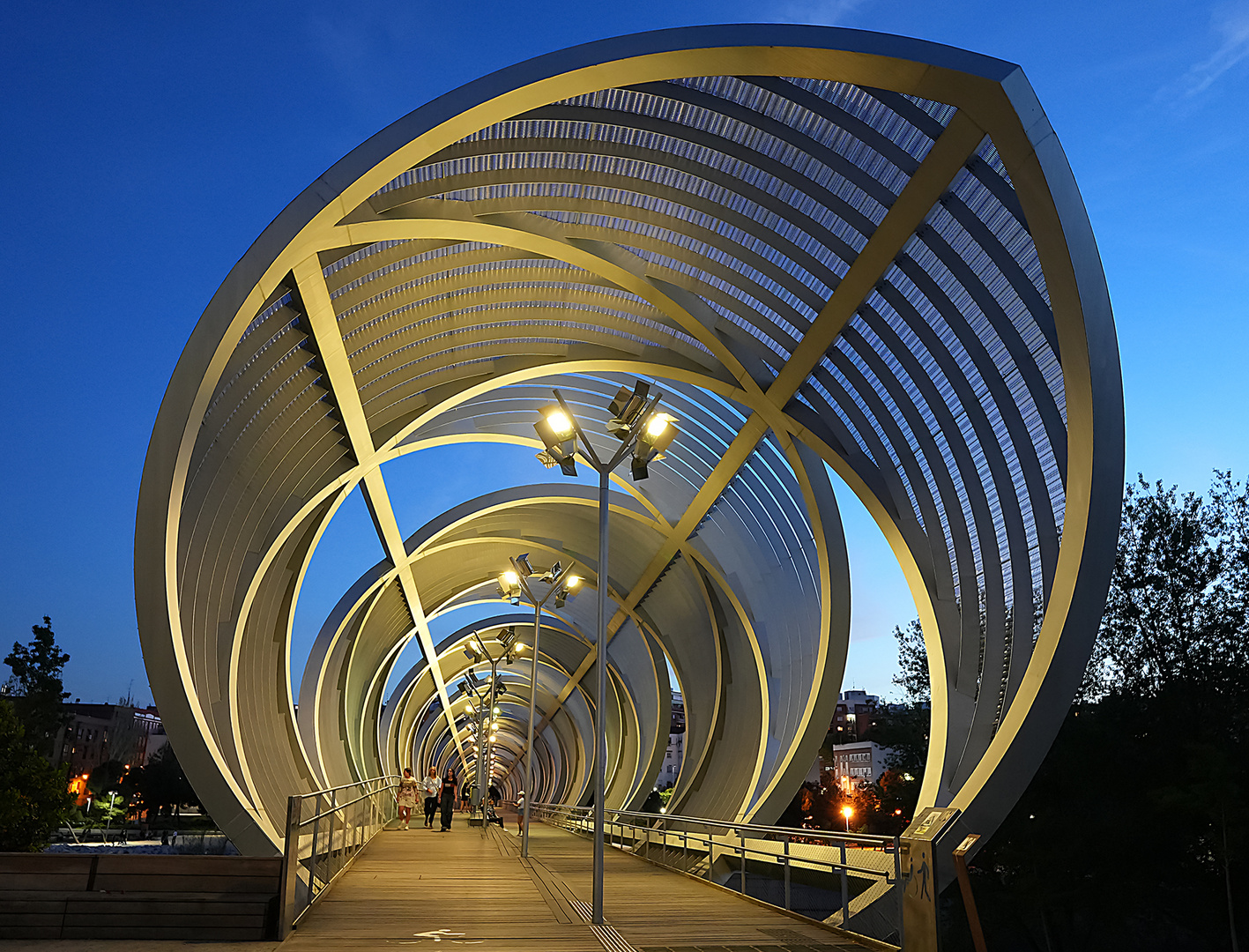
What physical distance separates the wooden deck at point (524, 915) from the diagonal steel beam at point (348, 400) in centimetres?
725

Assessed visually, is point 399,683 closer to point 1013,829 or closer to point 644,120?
point 1013,829

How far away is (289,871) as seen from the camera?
23.1 feet

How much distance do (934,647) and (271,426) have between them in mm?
10990

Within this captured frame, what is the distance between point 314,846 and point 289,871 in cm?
158

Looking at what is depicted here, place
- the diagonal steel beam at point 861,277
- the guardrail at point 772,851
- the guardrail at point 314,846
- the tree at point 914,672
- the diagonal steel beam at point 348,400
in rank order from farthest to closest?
the tree at point 914,672, the diagonal steel beam at point 348,400, the diagonal steel beam at point 861,277, the guardrail at point 772,851, the guardrail at point 314,846

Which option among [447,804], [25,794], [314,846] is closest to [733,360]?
[314,846]

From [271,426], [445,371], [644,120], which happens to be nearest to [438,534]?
[445,371]

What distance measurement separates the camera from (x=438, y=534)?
78.7 feet

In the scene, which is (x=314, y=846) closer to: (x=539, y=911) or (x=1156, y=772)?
(x=539, y=911)

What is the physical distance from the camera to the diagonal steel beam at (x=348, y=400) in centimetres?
1241

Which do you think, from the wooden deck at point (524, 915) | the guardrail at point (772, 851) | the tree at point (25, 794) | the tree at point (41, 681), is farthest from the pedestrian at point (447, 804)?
the tree at point (41, 681)

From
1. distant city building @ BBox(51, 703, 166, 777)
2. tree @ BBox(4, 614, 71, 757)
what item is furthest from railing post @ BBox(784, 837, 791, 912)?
distant city building @ BBox(51, 703, 166, 777)

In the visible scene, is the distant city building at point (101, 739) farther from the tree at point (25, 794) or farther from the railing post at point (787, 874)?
the railing post at point (787, 874)

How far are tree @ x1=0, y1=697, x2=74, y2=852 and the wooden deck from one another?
361 inches
